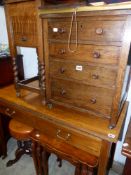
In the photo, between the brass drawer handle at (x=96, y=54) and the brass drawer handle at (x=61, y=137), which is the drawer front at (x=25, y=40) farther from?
the brass drawer handle at (x=61, y=137)

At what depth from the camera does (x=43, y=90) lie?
49.7 inches

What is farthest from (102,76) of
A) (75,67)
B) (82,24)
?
(82,24)

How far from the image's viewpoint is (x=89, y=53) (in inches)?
37.8

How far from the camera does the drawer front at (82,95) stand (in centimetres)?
101

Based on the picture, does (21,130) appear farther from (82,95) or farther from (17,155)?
(82,95)

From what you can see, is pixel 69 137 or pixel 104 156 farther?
pixel 69 137

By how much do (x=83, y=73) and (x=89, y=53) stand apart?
145mm

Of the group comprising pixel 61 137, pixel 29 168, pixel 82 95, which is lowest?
pixel 29 168

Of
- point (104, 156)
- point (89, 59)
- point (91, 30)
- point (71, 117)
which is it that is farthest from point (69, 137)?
point (91, 30)

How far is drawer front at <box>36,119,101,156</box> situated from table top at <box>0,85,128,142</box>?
5cm

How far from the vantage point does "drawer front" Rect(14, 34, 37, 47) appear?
1.17 meters

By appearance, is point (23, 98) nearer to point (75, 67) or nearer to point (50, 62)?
point (50, 62)

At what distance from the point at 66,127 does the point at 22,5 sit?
0.97 m

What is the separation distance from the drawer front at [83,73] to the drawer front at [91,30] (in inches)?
6.9
